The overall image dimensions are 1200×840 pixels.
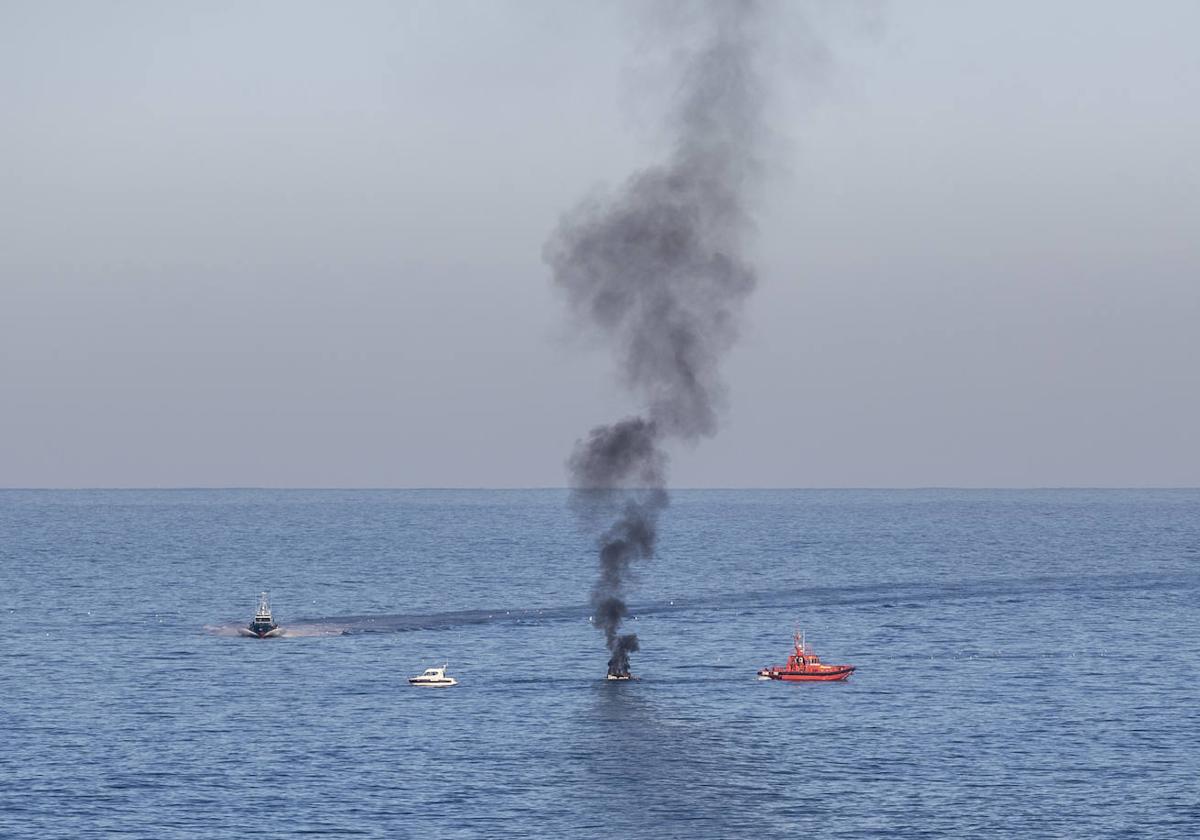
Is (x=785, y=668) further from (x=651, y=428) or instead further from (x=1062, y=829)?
(x=1062, y=829)

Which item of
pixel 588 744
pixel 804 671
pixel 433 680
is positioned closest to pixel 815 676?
pixel 804 671

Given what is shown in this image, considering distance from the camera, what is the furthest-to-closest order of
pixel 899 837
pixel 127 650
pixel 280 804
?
1. pixel 127 650
2. pixel 280 804
3. pixel 899 837

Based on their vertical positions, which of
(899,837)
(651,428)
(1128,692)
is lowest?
(899,837)

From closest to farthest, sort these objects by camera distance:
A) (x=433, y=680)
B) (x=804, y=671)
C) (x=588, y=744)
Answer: (x=588, y=744) < (x=433, y=680) < (x=804, y=671)

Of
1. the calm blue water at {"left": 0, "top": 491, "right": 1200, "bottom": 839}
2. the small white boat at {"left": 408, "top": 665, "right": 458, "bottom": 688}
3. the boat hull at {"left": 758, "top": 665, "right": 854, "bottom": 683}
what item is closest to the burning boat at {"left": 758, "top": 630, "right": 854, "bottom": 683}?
the boat hull at {"left": 758, "top": 665, "right": 854, "bottom": 683}

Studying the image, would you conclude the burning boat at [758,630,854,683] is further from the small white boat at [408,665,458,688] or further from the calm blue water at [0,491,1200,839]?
the small white boat at [408,665,458,688]

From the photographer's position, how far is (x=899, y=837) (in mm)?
103812

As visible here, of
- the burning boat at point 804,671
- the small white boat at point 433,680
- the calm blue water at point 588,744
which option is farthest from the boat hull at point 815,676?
the small white boat at point 433,680

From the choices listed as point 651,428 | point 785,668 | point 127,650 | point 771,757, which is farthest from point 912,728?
point 127,650

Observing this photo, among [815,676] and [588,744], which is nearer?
[588,744]

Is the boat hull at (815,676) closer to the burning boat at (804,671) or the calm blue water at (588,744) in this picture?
the burning boat at (804,671)

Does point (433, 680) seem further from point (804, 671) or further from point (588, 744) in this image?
point (804, 671)

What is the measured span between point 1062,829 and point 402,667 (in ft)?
287

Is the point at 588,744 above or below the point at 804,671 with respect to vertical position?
below
